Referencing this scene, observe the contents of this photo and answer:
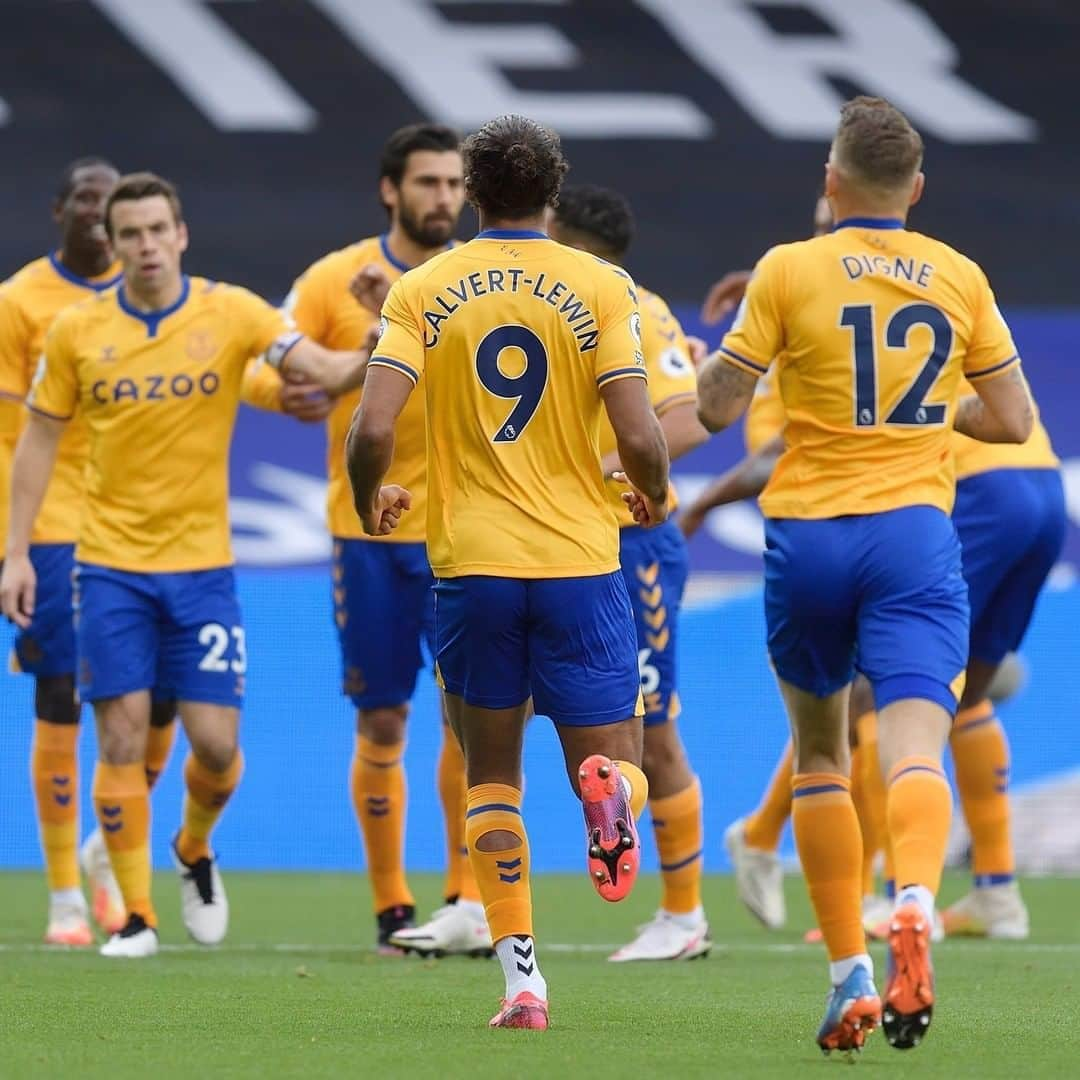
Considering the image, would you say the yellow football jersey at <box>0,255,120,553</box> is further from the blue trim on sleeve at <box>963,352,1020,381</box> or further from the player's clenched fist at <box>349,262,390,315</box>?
the blue trim on sleeve at <box>963,352,1020,381</box>

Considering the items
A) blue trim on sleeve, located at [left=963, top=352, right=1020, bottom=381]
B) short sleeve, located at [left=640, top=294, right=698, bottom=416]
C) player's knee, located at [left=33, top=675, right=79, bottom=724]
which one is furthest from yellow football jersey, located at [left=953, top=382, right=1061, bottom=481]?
player's knee, located at [left=33, top=675, right=79, bottom=724]

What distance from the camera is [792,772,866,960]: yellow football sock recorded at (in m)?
4.86

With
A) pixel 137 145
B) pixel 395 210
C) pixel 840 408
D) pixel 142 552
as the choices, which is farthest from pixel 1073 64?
pixel 840 408

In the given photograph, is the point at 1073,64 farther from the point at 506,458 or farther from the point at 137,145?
the point at 506,458

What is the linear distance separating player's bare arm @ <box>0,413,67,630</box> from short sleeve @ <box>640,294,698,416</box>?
1.80 metres

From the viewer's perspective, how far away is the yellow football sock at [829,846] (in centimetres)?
486

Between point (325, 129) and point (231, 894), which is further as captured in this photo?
point (325, 129)

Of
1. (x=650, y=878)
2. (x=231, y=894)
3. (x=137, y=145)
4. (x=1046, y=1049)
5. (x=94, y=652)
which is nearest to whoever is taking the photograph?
(x=1046, y=1049)

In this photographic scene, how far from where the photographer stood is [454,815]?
7.66 meters

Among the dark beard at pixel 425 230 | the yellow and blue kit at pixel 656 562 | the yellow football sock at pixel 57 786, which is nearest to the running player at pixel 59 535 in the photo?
the yellow football sock at pixel 57 786

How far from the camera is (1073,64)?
42.1 feet

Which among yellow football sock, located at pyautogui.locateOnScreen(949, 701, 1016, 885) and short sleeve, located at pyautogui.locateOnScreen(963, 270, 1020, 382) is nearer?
short sleeve, located at pyautogui.locateOnScreen(963, 270, 1020, 382)

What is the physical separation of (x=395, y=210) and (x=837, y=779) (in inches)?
125

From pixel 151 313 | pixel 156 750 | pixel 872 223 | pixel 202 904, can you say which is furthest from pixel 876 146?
pixel 156 750
